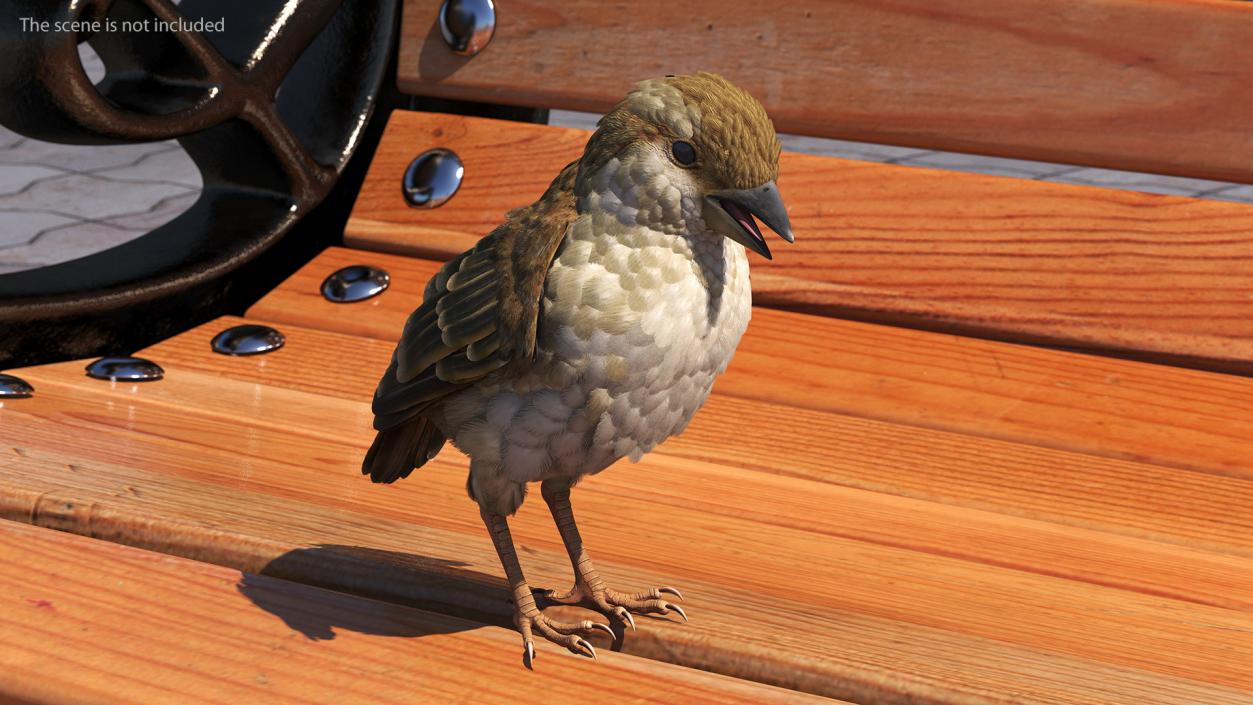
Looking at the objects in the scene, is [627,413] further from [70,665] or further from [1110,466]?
[1110,466]

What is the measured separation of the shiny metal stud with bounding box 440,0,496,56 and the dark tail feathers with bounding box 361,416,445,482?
1151 mm

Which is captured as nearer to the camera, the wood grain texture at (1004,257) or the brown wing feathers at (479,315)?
the brown wing feathers at (479,315)

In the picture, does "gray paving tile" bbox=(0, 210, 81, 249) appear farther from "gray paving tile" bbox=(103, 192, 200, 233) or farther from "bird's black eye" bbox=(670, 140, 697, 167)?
"bird's black eye" bbox=(670, 140, 697, 167)

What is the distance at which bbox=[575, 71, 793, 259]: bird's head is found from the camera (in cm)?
105

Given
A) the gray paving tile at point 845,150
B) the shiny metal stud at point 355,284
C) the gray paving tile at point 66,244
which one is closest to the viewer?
the shiny metal stud at point 355,284

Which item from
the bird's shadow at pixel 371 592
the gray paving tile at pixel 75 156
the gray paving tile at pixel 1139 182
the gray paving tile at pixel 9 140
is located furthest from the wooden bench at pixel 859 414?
the gray paving tile at pixel 9 140

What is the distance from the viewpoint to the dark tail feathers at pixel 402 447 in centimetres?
129

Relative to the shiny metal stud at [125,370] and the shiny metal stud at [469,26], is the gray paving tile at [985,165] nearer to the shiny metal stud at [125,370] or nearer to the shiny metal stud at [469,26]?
the shiny metal stud at [469,26]

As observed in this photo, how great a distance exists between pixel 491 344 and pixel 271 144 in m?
1.18

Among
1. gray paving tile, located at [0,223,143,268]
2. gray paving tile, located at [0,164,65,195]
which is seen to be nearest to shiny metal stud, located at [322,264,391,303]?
gray paving tile, located at [0,223,143,268]

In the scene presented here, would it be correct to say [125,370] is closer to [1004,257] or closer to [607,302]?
[607,302]

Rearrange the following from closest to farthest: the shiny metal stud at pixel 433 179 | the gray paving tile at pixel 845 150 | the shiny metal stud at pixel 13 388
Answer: the shiny metal stud at pixel 13 388
the shiny metal stud at pixel 433 179
the gray paving tile at pixel 845 150

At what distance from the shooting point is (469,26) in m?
2.28

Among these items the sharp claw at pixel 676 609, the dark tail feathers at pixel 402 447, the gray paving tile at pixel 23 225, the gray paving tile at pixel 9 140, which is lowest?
the gray paving tile at pixel 9 140
